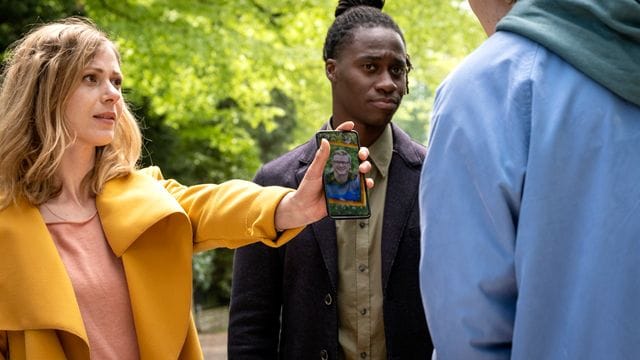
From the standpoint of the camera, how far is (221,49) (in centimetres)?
1193

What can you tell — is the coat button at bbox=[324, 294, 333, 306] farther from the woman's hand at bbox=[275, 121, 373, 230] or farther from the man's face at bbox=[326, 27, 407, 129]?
the man's face at bbox=[326, 27, 407, 129]

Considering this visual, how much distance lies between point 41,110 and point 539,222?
195 cm

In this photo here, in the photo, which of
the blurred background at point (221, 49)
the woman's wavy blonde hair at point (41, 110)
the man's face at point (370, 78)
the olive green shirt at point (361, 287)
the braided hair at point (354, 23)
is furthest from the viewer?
the blurred background at point (221, 49)

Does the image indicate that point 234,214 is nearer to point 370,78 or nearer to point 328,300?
point 328,300

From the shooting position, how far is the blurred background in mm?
Answer: 11617

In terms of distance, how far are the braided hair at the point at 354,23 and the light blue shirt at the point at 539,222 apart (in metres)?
1.70

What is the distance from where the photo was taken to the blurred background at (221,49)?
11617mm

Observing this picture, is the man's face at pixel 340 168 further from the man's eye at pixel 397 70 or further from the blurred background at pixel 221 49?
the blurred background at pixel 221 49

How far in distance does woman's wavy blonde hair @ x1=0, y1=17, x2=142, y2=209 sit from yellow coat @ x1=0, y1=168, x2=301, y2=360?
0.11 metres

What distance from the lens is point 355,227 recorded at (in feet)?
10.7

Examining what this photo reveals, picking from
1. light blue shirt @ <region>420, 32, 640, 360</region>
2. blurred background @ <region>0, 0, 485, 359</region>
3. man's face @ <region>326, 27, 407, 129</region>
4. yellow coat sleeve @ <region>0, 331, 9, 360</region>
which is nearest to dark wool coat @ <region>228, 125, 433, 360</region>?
man's face @ <region>326, 27, 407, 129</region>

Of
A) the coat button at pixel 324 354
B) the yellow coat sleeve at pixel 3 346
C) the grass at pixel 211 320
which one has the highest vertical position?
the yellow coat sleeve at pixel 3 346

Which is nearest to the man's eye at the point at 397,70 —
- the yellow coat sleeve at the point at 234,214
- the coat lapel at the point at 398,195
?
the coat lapel at the point at 398,195

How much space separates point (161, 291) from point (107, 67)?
0.84m
